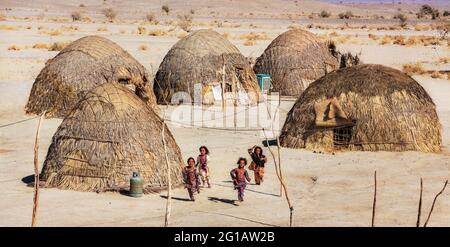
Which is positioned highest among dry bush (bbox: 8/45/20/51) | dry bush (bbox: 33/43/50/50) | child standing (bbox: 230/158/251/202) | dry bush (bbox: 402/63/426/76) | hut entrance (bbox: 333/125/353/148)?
dry bush (bbox: 33/43/50/50)

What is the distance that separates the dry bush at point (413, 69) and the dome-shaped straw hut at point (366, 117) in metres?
22.6

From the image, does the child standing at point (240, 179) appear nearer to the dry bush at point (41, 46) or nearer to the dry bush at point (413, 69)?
the dry bush at point (413, 69)

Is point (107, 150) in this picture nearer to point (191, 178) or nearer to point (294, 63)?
point (191, 178)

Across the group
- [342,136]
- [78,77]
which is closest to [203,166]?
[342,136]

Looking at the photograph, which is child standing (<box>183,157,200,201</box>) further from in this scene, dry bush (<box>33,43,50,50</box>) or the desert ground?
dry bush (<box>33,43,50,50</box>)

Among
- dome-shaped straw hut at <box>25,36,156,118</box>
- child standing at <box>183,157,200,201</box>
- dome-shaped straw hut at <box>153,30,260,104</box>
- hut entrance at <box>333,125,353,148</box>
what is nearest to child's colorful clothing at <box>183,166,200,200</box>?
child standing at <box>183,157,200,201</box>

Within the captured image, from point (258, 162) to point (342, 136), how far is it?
480cm

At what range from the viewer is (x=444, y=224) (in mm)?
15047

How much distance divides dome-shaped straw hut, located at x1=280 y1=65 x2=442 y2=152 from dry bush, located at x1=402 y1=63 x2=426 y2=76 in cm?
2259

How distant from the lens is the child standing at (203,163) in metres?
17.8

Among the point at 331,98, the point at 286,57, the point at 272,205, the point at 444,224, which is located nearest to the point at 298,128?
the point at 331,98

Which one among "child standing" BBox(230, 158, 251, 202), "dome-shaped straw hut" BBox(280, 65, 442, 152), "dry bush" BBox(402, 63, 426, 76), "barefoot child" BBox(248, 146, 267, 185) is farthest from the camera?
"dry bush" BBox(402, 63, 426, 76)

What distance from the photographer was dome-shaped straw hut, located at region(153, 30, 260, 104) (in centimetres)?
3094

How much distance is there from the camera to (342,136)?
2230 centimetres
